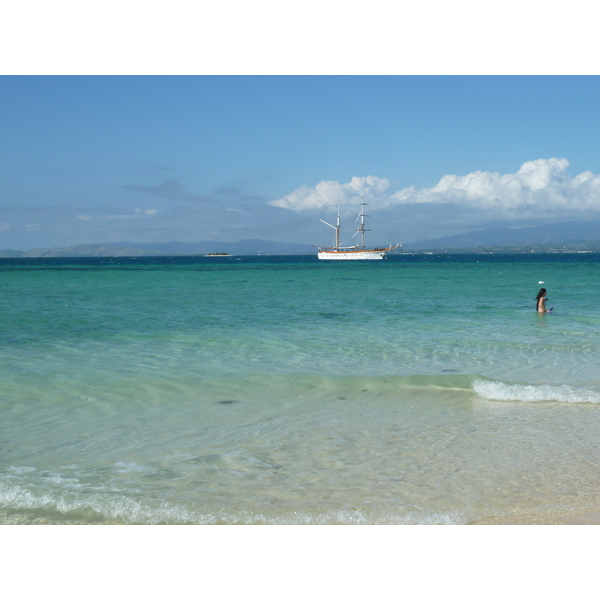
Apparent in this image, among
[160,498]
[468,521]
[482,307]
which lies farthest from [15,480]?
[482,307]

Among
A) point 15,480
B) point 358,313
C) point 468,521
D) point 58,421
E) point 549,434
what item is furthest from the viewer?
point 358,313

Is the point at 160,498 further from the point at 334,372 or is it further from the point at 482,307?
the point at 482,307

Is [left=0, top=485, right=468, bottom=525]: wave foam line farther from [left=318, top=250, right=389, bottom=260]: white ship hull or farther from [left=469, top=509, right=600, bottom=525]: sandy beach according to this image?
[left=318, top=250, right=389, bottom=260]: white ship hull

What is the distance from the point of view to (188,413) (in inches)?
332

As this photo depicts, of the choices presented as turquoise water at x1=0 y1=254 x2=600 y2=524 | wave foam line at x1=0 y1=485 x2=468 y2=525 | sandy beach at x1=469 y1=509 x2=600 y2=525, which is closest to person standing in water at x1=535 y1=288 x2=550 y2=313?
turquoise water at x1=0 y1=254 x2=600 y2=524

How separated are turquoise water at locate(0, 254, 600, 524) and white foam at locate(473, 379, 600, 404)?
35 millimetres

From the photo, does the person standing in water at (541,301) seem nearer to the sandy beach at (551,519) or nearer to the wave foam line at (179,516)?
the sandy beach at (551,519)

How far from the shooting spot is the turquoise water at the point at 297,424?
5.31 metres

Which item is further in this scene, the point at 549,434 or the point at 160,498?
the point at 549,434

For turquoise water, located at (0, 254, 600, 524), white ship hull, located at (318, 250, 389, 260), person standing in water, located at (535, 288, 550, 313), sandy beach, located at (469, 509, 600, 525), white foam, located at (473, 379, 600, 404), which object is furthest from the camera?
white ship hull, located at (318, 250, 389, 260)

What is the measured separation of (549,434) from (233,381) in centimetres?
570

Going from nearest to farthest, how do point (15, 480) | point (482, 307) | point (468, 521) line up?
point (468, 521) → point (15, 480) → point (482, 307)

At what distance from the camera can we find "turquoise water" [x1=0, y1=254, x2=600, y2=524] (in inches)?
209

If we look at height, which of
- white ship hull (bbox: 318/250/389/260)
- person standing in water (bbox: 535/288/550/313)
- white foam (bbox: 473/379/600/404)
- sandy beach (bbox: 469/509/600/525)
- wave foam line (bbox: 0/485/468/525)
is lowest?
wave foam line (bbox: 0/485/468/525)
